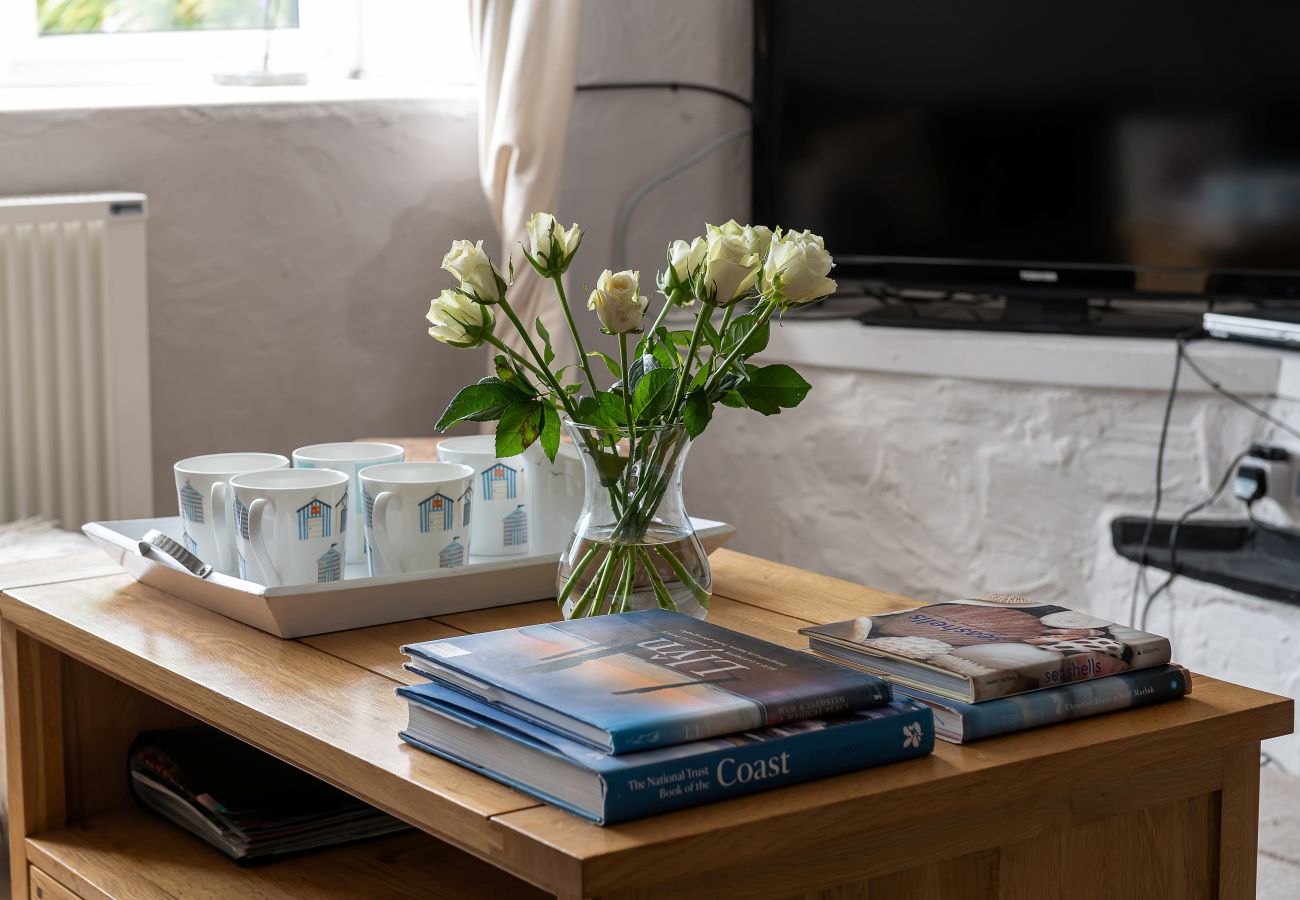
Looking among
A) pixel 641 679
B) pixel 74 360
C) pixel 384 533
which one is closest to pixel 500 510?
pixel 384 533

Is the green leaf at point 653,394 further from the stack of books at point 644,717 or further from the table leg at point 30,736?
the table leg at point 30,736

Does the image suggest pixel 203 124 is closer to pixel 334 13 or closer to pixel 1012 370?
pixel 334 13

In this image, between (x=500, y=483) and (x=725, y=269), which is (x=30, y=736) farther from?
(x=725, y=269)

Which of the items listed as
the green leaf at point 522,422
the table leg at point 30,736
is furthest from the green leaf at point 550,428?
the table leg at point 30,736

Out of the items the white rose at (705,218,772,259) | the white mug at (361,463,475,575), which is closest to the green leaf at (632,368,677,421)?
the white rose at (705,218,772,259)

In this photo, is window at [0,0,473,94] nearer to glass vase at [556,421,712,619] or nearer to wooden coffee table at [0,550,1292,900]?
wooden coffee table at [0,550,1292,900]

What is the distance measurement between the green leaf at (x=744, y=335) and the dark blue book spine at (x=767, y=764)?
1.04ft

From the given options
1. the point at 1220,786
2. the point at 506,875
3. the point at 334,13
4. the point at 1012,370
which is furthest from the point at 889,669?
the point at 334,13

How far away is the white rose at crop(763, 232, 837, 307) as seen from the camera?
112cm

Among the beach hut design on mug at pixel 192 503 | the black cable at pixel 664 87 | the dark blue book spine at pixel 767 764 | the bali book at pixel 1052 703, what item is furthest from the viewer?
the black cable at pixel 664 87

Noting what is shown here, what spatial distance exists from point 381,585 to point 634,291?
0.32 m

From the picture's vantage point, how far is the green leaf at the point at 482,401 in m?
1.15

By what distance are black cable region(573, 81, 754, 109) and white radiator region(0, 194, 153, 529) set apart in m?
0.94

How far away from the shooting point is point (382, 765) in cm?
96
